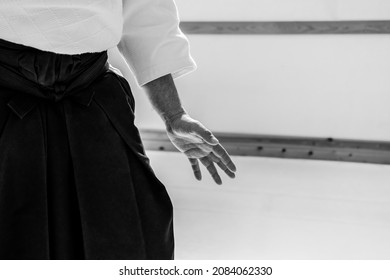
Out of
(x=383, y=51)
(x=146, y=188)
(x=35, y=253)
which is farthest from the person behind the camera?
(x=383, y=51)

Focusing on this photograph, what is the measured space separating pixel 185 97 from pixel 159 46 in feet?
7.03

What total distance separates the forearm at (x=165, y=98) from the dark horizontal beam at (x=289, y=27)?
2.05m

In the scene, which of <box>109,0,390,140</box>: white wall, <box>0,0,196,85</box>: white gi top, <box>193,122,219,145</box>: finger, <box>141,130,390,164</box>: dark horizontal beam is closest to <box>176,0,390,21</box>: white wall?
<box>109,0,390,140</box>: white wall

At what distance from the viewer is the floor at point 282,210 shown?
2.07 m

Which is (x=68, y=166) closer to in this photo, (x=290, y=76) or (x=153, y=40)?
(x=153, y=40)

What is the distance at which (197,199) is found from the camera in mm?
2555

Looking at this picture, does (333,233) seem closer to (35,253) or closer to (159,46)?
(159,46)

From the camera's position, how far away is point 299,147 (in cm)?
296

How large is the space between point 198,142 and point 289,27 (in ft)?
6.95

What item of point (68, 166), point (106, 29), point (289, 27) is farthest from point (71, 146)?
point (289, 27)

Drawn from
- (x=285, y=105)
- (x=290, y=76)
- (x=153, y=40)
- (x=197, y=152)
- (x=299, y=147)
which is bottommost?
(x=299, y=147)

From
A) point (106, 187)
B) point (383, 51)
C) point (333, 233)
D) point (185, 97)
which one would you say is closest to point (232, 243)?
point (333, 233)

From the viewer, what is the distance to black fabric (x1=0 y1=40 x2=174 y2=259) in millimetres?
659

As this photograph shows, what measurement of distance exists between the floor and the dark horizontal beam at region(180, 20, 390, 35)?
679 mm
